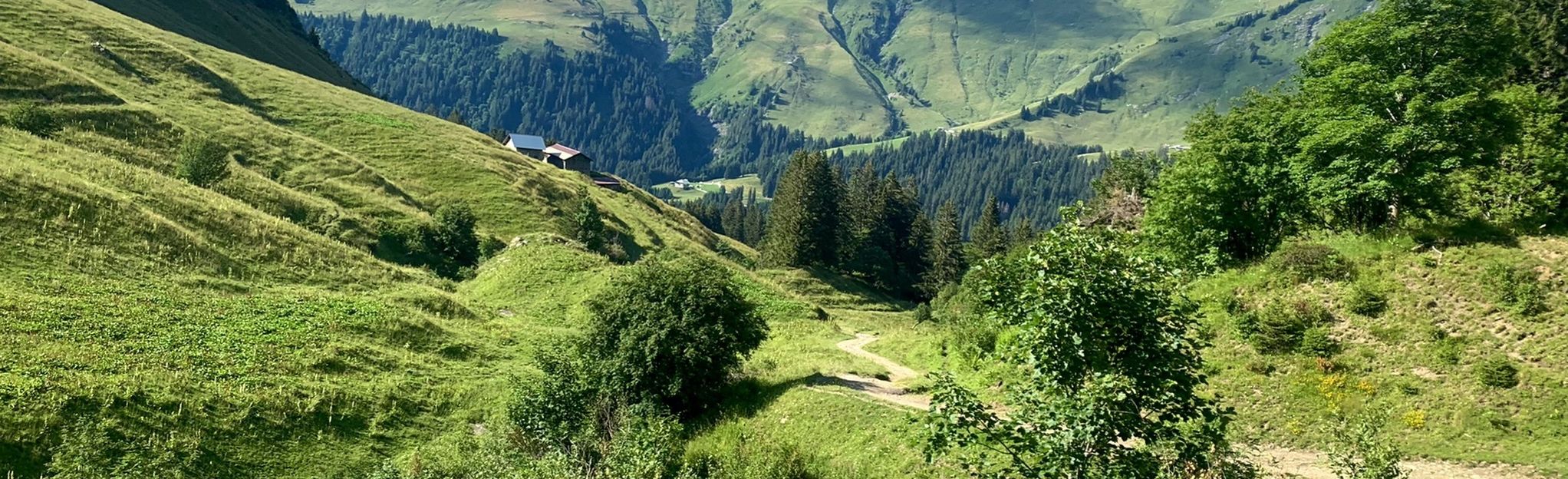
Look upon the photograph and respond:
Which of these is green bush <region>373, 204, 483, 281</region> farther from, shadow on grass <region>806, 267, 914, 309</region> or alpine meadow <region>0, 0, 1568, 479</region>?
shadow on grass <region>806, 267, 914, 309</region>

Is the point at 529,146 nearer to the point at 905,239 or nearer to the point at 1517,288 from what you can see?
the point at 905,239

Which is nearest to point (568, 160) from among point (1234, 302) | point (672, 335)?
point (672, 335)

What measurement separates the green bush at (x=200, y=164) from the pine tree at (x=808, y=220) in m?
50.4

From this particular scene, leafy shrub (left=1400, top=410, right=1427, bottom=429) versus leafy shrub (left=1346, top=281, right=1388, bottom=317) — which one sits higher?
leafy shrub (left=1346, top=281, right=1388, bottom=317)

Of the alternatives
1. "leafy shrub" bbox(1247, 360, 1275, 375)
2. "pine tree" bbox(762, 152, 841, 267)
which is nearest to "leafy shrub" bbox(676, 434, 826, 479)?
"leafy shrub" bbox(1247, 360, 1275, 375)

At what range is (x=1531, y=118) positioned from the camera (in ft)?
111

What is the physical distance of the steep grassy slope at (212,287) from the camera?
86.1ft

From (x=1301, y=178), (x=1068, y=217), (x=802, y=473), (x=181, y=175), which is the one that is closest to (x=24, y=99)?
(x=181, y=175)

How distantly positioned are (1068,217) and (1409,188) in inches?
994

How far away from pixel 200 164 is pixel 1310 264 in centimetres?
6463

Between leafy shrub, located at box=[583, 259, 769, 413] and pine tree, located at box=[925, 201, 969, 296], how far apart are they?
69965 mm

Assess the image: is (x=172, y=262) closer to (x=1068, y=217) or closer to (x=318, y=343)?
(x=318, y=343)

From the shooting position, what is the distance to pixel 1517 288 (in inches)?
1032

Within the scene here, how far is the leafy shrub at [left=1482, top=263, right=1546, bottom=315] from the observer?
25.6 meters
